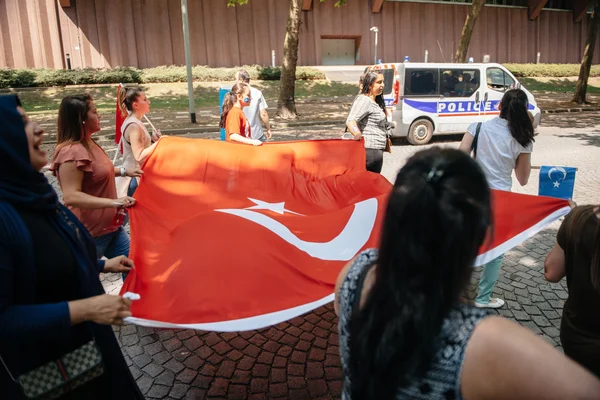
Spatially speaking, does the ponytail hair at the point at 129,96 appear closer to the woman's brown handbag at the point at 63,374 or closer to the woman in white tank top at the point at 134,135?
the woman in white tank top at the point at 134,135

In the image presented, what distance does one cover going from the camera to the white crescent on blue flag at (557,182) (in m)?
3.17

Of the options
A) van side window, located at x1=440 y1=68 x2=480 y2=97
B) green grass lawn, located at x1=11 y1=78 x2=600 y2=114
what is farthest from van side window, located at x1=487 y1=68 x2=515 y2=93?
green grass lawn, located at x1=11 y1=78 x2=600 y2=114

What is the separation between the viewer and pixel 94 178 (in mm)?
3191

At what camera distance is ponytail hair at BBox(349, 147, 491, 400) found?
1.08m

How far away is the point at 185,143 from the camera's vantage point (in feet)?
15.1

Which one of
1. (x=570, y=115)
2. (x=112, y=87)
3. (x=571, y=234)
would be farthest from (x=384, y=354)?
(x=112, y=87)

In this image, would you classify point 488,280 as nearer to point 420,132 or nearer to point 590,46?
point 420,132

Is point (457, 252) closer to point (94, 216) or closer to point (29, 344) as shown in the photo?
point (29, 344)

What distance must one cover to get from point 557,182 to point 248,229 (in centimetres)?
226

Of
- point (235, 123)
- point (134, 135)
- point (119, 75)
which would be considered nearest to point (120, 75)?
point (119, 75)

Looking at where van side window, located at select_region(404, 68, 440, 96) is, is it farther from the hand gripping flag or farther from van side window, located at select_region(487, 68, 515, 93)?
the hand gripping flag

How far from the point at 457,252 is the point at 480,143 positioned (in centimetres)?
314

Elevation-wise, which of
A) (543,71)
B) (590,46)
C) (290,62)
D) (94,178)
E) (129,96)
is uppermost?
(590,46)

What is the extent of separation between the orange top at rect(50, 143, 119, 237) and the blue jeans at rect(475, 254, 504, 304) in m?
3.14
